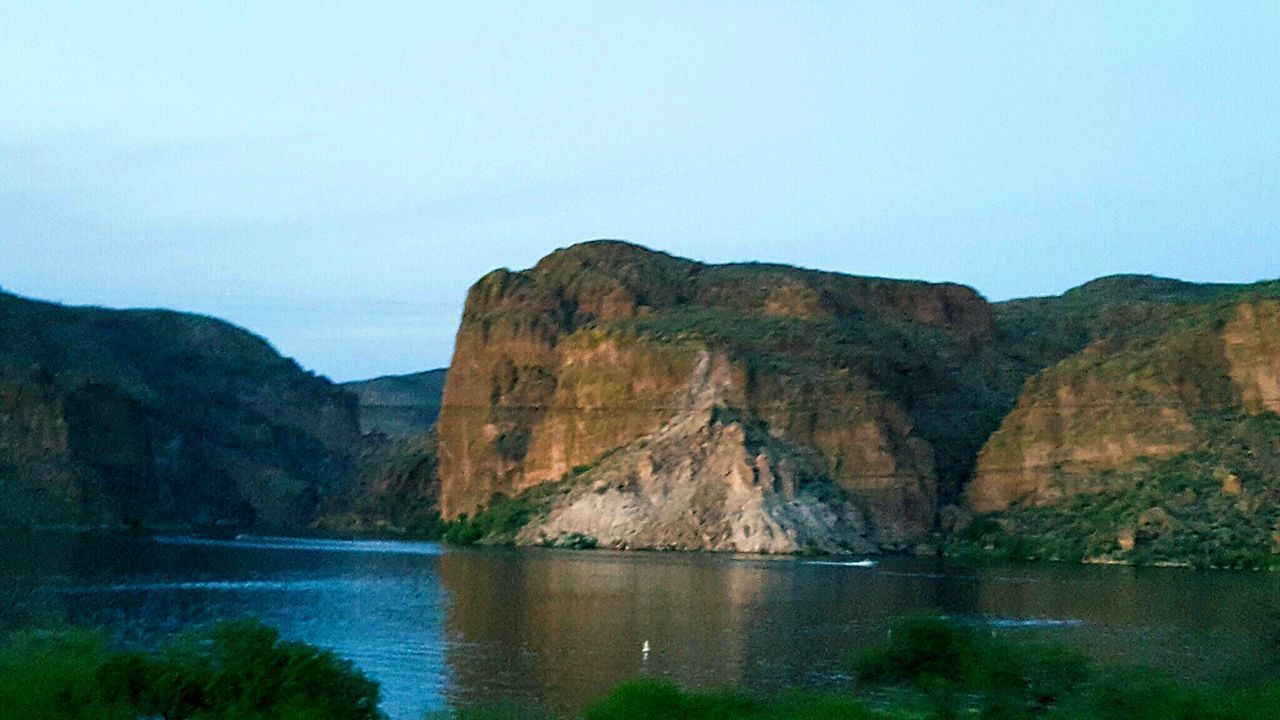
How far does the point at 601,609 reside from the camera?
63812 mm

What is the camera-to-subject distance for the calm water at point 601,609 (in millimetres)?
44938

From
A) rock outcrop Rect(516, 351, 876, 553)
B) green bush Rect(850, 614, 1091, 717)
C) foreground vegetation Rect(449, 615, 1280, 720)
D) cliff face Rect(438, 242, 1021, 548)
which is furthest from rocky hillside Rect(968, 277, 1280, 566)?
foreground vegetation Rect(449, 615, 1280, 720)

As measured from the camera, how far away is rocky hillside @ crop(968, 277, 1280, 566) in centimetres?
10519

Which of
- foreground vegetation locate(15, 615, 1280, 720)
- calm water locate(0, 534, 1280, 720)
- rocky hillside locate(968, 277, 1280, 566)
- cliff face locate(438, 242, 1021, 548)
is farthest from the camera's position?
cliff face locate(438, 242, 1021, 548)

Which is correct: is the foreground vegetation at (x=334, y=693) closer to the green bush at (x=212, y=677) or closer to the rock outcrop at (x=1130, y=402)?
the green bush at (x=212, y=677)

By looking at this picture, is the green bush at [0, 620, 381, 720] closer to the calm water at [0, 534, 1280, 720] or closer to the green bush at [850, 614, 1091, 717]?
the calm water at [0, 534, 1280, 720]

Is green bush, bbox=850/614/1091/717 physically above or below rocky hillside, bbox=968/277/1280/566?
below

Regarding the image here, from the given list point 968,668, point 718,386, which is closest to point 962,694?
point 968,668

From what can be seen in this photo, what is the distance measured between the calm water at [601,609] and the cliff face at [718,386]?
64.4ft

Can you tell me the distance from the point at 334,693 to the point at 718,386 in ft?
335

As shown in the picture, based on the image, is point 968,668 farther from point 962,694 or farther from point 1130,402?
point 1130,402

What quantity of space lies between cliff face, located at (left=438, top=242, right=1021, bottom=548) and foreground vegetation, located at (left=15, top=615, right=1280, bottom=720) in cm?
8557

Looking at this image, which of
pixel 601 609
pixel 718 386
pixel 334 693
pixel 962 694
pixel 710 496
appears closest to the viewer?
pixel 334 693

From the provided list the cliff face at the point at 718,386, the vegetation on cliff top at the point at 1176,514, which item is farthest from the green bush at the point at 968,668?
the cliff face at the point at 718,386
